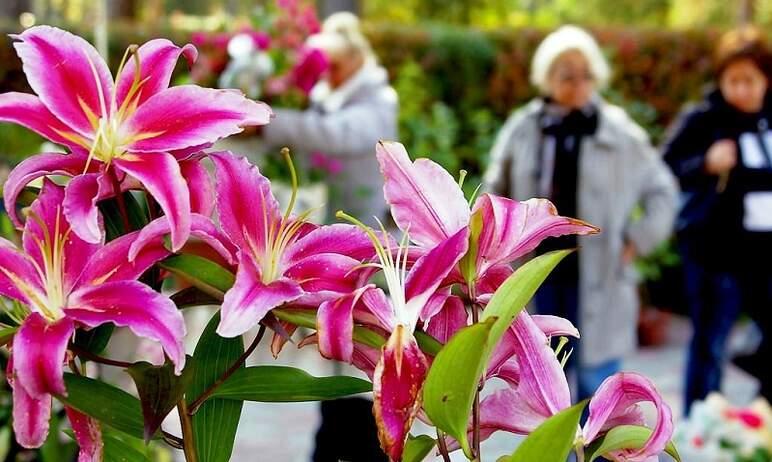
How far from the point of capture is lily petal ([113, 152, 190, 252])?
24.6 inches

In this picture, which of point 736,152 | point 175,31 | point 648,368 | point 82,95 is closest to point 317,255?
point 82,95

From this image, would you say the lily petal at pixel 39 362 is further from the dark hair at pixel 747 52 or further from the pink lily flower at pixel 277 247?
the dark hair at pixel 747 52

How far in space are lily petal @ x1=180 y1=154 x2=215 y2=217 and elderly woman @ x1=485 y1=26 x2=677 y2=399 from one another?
374cm

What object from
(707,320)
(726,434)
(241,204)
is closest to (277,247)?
(241,204)

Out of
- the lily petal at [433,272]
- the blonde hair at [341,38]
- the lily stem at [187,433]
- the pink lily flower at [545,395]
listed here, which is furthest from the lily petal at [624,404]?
the blonde hair at [341,38]

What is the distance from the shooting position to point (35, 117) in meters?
0.66

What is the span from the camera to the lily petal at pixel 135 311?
61cm

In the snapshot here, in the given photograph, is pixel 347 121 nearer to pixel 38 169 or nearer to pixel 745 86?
pixel 745 86

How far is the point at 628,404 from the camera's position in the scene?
27.3 inches

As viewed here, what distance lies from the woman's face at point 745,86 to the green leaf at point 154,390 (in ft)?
14.7

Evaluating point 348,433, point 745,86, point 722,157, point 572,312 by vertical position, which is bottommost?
point 572,312

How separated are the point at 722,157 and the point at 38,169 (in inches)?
171

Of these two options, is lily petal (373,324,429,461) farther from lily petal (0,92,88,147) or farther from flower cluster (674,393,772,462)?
flower cluster (674,393,772,462)

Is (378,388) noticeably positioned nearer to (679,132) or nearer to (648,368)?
(679,132)
